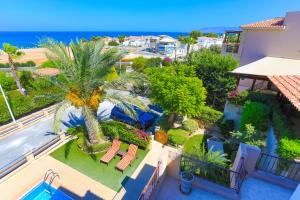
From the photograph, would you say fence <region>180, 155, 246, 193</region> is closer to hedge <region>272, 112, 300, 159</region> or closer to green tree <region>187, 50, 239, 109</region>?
hedge <region>272, 112, 300, 159</region>

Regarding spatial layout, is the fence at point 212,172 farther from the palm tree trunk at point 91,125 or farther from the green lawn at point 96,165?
the palm tree trunk at point 91,125

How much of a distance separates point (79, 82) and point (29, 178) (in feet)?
24.5

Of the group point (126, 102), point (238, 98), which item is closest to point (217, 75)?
point (238, 98)

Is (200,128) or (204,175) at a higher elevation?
(204,175)

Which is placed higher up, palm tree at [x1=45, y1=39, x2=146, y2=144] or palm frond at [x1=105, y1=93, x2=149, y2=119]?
palm tree at [x1=45, y1=39, x2=146, y2=144]

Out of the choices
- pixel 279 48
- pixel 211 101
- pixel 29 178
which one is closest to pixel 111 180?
pixel 29 178

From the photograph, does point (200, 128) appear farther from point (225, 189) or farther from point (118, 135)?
point (225, 189)

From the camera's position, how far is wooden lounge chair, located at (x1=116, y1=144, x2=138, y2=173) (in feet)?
39.5

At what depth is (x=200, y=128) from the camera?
18625mm

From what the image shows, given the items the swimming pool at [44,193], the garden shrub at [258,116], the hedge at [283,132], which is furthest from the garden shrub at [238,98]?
the swimming pool at [44,193]

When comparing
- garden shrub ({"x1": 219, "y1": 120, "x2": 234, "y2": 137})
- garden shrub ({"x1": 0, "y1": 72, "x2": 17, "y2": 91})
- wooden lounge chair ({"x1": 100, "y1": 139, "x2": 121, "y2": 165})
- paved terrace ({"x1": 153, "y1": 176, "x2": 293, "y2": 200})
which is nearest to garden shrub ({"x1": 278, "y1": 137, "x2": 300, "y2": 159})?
paved terrace ({"x1": 153, "y1": 176, "x2": 293, "y2": 200})

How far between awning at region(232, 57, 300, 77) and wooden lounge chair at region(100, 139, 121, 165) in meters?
12.8

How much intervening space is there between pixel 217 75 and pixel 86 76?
14.6m

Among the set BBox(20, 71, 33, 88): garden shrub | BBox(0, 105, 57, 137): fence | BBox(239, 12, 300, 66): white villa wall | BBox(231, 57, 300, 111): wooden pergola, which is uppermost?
BBox(239, 12, 300, 66): white villa wall
